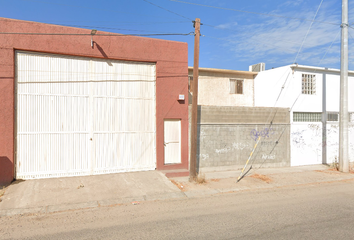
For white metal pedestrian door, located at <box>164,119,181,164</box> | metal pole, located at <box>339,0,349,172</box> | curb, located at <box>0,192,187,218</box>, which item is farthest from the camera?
metal pole, located at <box>339,0,349,172</box>

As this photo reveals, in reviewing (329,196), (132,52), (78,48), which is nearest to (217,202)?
(329,196)

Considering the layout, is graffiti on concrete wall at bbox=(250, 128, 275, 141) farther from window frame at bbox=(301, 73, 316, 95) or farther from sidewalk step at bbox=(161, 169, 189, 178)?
sidewalk step at bbox=(161, 169, 189, 178)

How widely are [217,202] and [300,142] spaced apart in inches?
339

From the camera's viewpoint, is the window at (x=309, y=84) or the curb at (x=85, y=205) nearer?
the curb at (x=85, y=205)

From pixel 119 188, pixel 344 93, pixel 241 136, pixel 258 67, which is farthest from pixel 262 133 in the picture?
pixel 119 188

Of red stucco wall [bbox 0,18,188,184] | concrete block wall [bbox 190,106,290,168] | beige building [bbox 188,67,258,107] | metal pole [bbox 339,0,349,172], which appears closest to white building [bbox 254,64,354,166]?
concrete block wall [bbox 190,106,290,168]

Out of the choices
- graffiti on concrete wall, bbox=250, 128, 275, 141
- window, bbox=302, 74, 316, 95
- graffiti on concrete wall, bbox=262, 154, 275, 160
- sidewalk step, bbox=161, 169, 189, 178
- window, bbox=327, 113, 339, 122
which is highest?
window, bbox=302, 74, 316, 95

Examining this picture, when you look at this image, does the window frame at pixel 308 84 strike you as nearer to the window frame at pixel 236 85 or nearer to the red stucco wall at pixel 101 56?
the window frame at pixel 236 85

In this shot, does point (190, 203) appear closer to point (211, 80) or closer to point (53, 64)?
point (53, 64)

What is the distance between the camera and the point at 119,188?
8898 mm

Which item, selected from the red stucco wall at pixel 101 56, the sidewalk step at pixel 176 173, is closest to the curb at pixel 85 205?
the sidewalk step at pixel 176 173

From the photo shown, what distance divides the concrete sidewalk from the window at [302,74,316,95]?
16.7 ft

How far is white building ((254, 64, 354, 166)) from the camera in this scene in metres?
14.7

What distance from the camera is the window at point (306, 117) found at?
14.8 metres
